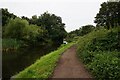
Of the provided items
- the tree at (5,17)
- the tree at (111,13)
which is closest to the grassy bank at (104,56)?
the tree at (111,13)

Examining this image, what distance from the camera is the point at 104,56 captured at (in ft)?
66.0

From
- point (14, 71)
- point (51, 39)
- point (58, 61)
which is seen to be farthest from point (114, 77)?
point (51, 39)

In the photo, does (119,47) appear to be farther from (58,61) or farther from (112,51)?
(58,61)

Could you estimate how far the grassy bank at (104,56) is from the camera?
662 inches

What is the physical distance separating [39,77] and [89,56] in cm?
536

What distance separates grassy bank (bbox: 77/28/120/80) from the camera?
55.1 ft

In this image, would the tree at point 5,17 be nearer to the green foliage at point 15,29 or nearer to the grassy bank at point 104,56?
the green foliage at point 15,29

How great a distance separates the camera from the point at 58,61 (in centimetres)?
2341

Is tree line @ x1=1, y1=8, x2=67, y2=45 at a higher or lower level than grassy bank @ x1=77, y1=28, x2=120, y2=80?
higher

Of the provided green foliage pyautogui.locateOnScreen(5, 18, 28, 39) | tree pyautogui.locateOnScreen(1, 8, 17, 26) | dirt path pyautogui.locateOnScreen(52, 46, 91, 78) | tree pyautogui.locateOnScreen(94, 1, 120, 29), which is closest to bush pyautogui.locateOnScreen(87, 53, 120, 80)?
dirt path pyautogui.locateOnScreen(52, 46, 91, 78)

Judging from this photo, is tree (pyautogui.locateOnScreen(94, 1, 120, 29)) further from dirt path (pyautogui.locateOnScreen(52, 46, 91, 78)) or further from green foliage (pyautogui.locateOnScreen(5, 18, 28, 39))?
green foliage (pyautogui.locateOnScreen(5, 18, 28, 39))

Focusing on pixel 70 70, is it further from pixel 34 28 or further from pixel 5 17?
pixel 5 17

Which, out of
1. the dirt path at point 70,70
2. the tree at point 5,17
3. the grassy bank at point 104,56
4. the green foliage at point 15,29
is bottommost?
the dirt path at point 70,70

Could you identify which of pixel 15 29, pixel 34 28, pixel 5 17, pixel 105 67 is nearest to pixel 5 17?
pixel 5 17
